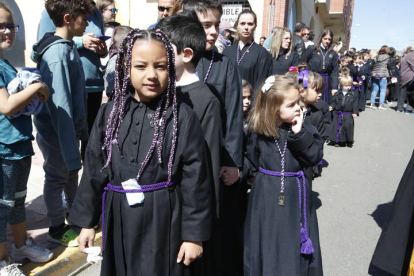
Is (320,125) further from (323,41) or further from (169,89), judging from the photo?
(323,41)

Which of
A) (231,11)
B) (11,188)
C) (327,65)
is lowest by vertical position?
(11,188)

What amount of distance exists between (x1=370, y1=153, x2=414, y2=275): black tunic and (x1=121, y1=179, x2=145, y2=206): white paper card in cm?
206

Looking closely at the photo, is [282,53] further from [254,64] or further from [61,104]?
[61,104]

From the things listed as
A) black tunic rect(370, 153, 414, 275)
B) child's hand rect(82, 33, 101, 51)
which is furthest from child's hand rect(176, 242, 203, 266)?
child's hand rect(82, 33, 101, 51)

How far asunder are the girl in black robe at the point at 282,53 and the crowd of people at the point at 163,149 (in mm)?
2627

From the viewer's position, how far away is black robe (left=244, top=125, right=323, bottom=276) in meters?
2.56

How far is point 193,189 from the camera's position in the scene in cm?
185

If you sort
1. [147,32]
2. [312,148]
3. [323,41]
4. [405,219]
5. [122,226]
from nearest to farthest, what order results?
[147,32], [122,226], [312,148], [405,219], [323,41]

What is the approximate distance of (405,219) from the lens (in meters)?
2.80

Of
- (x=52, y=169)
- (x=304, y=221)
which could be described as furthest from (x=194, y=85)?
(x=52, y=169)

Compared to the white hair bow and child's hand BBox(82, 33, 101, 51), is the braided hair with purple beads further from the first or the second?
child's hand BBox(82, 33, 101, 51)

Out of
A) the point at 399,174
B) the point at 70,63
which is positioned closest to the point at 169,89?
the point at 70,63

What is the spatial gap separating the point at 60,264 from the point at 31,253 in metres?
0.24

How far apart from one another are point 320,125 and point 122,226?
308 centimetres
